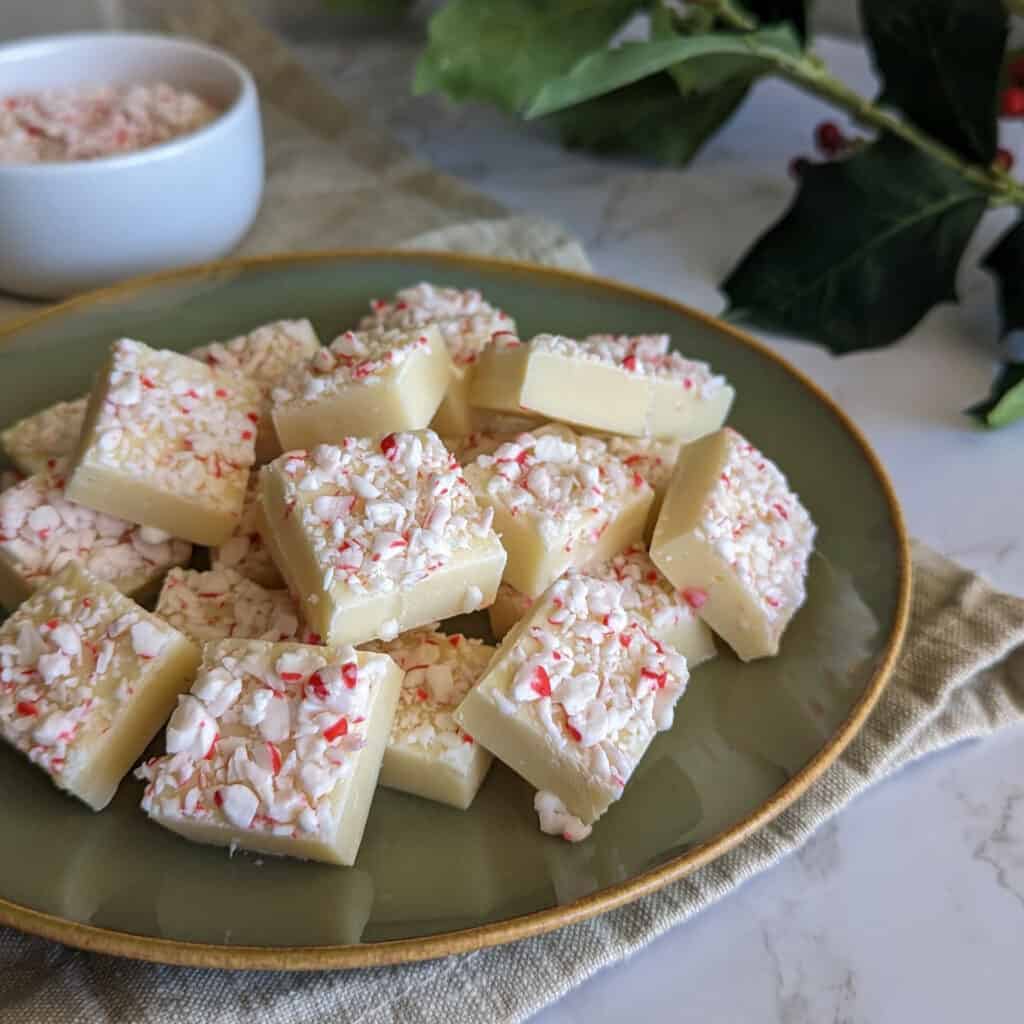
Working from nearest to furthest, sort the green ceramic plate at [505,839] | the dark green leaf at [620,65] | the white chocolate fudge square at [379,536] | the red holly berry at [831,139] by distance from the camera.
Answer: the green ceramic plate at [505,839] → the white chocolate fudge square at [379,536] → the dark green leaf at [620,65] → the red holly berry at [831,139]

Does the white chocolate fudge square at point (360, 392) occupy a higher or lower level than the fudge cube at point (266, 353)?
higher

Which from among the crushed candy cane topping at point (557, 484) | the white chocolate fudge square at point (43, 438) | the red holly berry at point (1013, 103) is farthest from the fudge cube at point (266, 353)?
the red holly berry at point (1013, 103)

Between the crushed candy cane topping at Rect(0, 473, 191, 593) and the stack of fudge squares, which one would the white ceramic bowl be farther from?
the crushed candy cane topping at Rect(0, 473, 191, 593)

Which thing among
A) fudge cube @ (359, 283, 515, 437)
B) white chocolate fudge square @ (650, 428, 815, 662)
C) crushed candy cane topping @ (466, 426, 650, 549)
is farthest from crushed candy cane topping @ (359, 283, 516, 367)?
white chocolate fudge square @ (650, 428, 815, 662)

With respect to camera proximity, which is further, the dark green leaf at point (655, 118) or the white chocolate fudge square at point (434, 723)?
the dark green leaf at point (655, 118)

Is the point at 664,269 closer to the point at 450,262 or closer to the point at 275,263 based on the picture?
the point at 450,262

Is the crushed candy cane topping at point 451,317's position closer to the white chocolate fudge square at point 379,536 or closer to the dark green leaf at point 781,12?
the white chocolate fudge square at point 379,536
